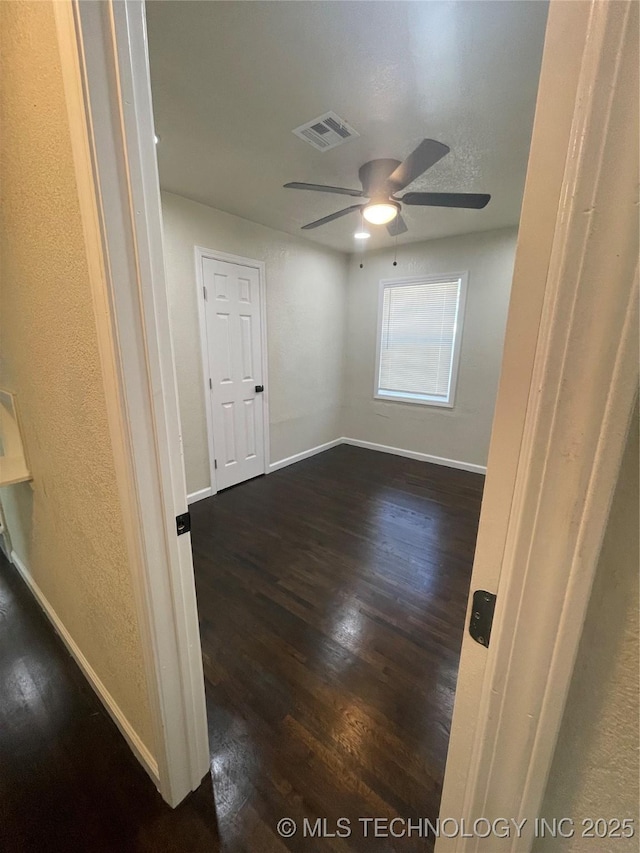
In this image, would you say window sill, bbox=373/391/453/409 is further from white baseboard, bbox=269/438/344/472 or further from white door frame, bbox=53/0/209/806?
white door frame, bbox=53/0/209/806

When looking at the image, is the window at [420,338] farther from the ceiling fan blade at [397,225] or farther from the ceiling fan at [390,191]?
the ceiling fan at [390,191]

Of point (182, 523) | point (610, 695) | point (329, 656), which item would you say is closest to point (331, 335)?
point (329, 656)

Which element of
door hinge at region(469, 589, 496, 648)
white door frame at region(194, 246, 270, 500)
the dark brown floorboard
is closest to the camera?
door hinge at region(469, 589, 496, 648)

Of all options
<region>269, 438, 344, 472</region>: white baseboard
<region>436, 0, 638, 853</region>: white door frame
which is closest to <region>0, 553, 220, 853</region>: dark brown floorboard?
<region>436, 0, 638, 853</region>: white door frame

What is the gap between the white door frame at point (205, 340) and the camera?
282cm

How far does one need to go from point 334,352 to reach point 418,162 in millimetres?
2706

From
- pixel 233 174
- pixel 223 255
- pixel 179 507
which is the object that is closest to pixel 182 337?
pixel 223 255

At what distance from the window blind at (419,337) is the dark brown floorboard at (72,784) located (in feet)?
12.1

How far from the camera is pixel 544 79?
1.12 feet

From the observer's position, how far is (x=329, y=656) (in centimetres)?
160

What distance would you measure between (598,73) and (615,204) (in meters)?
0.11

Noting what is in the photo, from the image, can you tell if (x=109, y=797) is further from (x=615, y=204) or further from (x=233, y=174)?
(x=233, y=174)

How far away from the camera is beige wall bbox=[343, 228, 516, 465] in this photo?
341 centimetres

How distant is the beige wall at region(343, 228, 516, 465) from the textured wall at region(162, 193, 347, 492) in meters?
0.23
